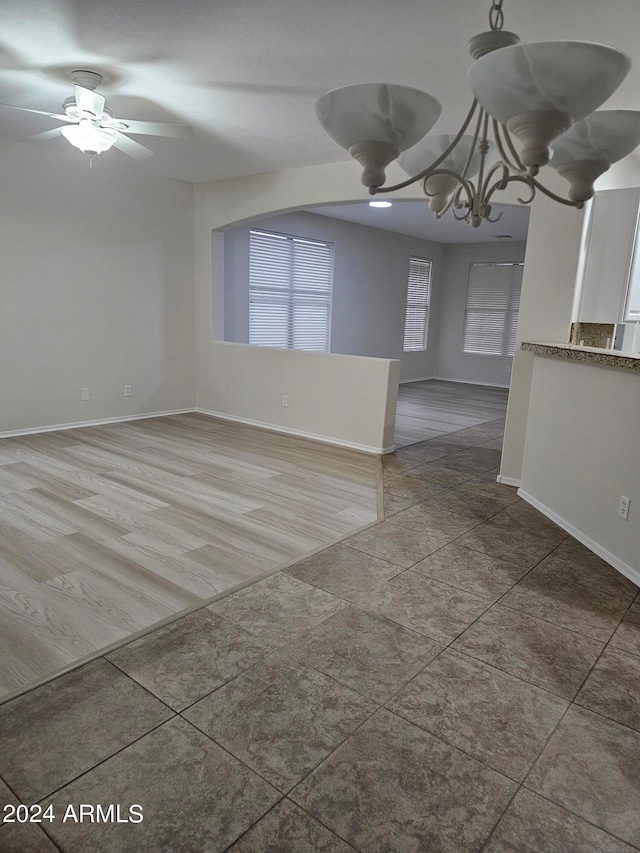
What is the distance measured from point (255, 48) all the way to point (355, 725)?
2.93m

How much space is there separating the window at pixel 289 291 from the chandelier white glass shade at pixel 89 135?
341 centimetres

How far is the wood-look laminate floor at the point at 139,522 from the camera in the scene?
2270 millimetres

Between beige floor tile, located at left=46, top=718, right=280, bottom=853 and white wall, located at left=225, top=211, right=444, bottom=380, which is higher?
white wall, located at left=225, top=211, right=444, bottom=380

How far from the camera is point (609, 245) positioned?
3939mm

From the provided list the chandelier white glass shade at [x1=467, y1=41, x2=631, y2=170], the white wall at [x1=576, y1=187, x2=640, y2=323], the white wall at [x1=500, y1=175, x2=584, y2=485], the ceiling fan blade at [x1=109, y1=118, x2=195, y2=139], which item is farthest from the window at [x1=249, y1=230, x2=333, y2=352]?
the chandelier white glass shade at [x1=467, y1=41, x2=631, y2=170]

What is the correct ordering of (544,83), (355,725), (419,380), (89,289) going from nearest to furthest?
(544,83) → (355,725) → (89,289) → (419,380)

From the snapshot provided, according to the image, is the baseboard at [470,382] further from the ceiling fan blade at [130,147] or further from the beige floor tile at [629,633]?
the beige floor tile at [629,633]

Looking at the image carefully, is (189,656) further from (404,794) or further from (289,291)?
(289,291)

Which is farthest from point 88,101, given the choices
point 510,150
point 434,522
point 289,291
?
point 289,291

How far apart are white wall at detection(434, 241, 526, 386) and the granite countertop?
6242mm

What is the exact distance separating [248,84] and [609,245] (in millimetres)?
2617

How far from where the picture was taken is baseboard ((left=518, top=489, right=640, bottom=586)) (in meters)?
2.81

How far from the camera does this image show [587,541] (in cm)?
319

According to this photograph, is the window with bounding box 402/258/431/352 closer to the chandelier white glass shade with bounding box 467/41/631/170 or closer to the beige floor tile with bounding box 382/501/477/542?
the beige floor tile with bounding box 382/501/477/542
